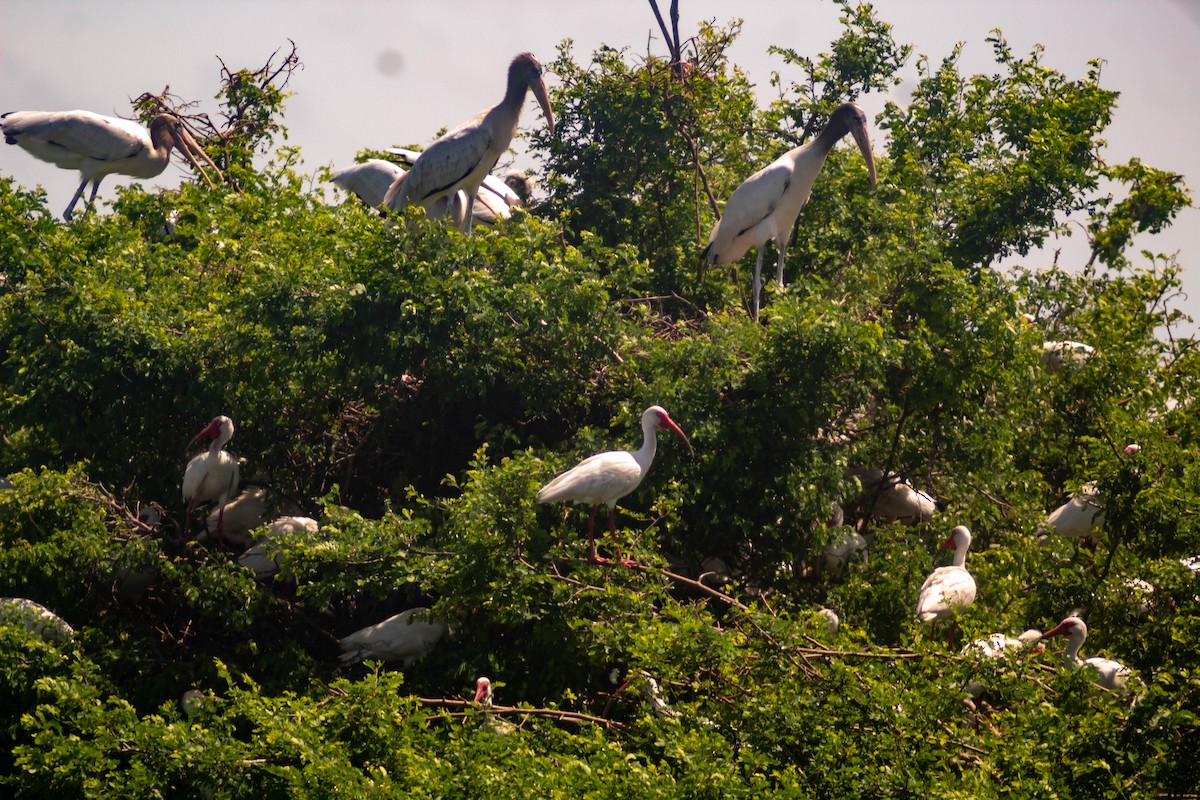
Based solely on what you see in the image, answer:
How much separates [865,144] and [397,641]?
617 centimetres

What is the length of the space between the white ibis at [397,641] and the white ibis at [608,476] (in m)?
1.19

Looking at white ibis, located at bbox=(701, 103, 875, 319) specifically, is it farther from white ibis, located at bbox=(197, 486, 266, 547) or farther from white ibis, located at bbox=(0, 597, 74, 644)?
white ibis, located at bbox=(0, 597, 74, 644)

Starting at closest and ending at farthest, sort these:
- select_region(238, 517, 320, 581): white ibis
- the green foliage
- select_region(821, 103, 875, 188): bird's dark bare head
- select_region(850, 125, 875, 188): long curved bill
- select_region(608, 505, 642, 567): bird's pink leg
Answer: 1. the green foliage
2. select_region(608, 505, 642, 567): bird's pink leg
3. select_region(238, 517, 320, 581): white ibis
4. select_region(850, 125, 875, 188): long curved bill
5. select_region(821, 103, 875, 188): bird's dark bare head

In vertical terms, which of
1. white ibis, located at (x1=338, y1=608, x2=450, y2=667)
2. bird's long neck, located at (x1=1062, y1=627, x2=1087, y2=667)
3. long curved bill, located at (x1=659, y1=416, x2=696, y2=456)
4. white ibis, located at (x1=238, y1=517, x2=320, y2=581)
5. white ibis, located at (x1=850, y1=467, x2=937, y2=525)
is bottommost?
white ibis, located at (x1=338, y1=608, x2=450, y2=667)

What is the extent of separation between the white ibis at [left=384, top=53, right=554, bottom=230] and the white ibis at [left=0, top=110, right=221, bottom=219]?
9.70ft

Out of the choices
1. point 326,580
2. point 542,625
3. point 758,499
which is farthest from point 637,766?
point 758,499

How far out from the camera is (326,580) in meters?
8.02

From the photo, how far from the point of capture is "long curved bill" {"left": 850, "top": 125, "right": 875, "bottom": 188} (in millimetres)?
11961

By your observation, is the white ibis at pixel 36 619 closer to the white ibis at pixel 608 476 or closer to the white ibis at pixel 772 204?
the white ibis at pixel 608 476

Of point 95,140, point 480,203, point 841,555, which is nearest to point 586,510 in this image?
point 841,555

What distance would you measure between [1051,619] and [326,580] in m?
4.65

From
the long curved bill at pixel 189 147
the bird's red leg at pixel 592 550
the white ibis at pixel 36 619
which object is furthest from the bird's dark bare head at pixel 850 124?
the white ibis at pixel 36 619

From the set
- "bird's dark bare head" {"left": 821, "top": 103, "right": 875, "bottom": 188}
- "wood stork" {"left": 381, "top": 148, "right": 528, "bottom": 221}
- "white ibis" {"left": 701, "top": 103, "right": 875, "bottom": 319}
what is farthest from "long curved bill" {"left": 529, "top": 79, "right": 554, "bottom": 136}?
"bird's dark bare head" {"left": 821, "top": 103, "right": 875, "bottom": 188}

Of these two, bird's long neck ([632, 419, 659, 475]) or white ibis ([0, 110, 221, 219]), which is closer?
bird's long neck ([632, 419, 659, 475])
